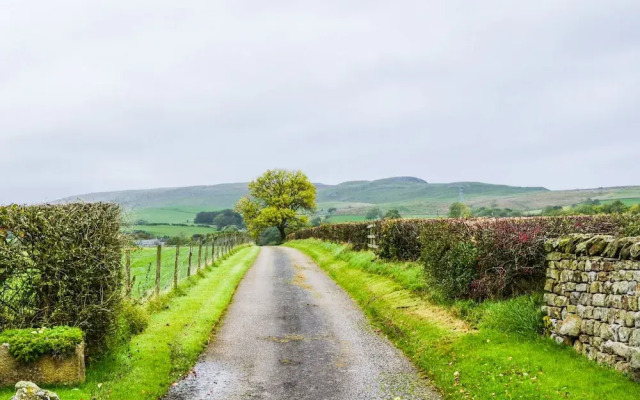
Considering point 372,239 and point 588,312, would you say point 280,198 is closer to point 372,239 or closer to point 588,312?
point 372,239

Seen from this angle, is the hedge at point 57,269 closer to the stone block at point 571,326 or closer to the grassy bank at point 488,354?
the grassy bank at point 488,354

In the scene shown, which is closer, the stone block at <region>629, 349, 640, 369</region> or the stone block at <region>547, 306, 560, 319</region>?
the stone block at <region>629, 349, 640, 369</region>

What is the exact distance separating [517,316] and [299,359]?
5.15m

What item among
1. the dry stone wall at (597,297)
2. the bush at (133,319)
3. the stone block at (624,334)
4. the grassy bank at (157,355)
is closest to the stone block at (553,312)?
the dry stone wall at (597,297)

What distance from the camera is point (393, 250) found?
77.6ft

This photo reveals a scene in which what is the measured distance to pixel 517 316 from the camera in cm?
1141

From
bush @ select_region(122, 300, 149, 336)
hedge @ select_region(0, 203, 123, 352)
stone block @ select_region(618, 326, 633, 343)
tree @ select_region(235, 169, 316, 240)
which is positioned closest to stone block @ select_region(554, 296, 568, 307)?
stone block @ select_region(618, 326, 633, 343)

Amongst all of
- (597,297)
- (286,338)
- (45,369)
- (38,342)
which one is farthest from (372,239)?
(38,342)

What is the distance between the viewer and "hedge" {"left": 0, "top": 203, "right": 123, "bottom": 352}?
946 cm

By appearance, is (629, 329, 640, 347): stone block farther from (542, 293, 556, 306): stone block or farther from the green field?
the green field

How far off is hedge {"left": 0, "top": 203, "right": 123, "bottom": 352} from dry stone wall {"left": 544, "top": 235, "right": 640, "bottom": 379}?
31.6ft

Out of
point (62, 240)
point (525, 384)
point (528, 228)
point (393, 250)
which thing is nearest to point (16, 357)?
point (62, 240)

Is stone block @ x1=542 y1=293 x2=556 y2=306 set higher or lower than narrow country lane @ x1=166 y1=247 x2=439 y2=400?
higher

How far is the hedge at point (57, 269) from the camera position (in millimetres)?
9461
